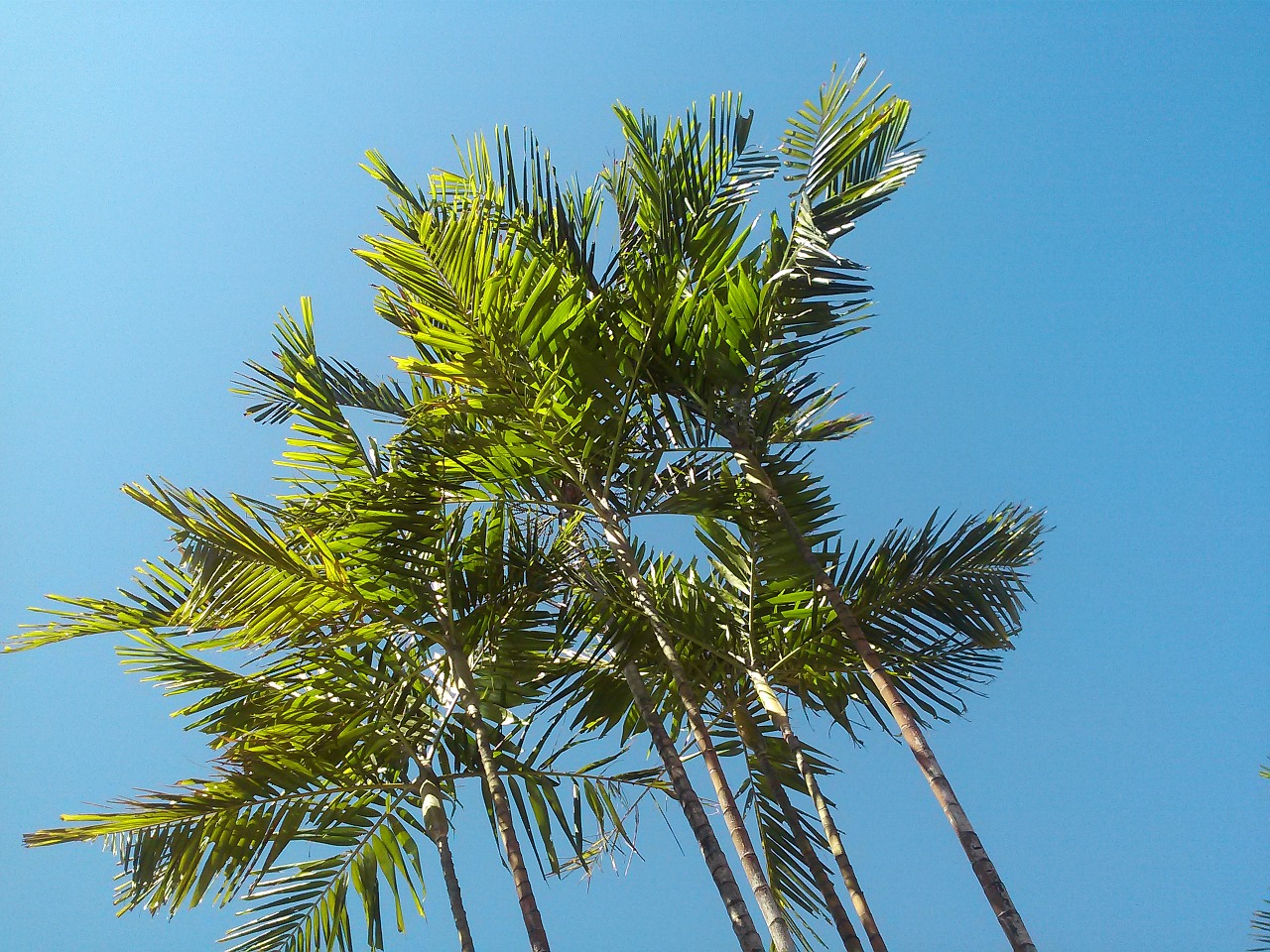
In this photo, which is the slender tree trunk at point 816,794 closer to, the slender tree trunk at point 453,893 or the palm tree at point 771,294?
the palm tree at point 771,294

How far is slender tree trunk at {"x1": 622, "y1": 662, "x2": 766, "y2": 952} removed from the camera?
148 inches

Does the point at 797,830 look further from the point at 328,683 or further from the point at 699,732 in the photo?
the point at 328,683

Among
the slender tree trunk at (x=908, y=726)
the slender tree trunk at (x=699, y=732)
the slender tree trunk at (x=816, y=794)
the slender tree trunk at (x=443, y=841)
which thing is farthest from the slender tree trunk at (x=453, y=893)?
Answer: the slender tree trunk at (x=908, y=726)

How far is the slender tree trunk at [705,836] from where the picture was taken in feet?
12.3

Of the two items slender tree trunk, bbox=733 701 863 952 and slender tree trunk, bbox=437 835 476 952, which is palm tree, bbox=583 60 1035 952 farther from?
slender tree trunk, bbox=437 835 476 952

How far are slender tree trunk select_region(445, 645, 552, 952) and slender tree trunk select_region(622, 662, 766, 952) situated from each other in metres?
0.67

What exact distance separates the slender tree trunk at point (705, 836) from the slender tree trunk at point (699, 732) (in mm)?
78

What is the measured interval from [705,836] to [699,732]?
18.4 inches

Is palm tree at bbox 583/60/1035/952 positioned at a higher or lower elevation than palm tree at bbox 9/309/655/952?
higher

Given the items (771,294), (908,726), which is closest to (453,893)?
(908,726)

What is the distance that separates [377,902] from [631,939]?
72.1ft

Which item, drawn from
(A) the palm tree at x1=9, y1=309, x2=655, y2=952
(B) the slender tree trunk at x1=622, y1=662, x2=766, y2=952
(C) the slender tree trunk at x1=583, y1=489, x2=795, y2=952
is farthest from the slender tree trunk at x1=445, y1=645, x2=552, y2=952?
(C) the slender tree trunk at x1=583, y1=489, x2=795, y2=952

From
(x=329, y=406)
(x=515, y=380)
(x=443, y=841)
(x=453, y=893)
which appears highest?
(x=329, y=406)

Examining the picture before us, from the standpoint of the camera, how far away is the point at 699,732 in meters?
4.36
